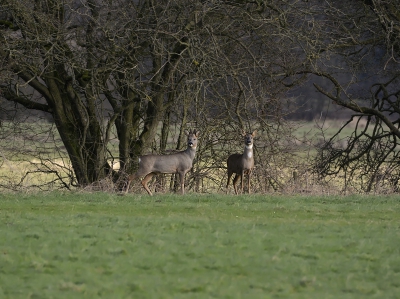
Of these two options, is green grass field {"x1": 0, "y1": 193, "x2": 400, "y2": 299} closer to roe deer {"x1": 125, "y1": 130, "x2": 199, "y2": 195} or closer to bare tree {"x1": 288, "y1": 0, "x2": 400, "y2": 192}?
roe deer {"x1": 125, "y1": 130, "x2": 199, "y2": 195}

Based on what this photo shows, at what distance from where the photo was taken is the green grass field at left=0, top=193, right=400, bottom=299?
8.76 metres

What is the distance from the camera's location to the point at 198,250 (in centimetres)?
1060

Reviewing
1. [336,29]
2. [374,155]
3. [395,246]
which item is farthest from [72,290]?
[374,155]

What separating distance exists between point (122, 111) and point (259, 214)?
812cm

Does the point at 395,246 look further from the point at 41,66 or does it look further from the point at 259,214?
the point at 41,66

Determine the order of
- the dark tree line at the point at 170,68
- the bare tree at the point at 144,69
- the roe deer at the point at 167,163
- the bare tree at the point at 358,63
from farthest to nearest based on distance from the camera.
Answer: the bare tree at the point at 358,63 → the dark tree line at the point at 170,68 → the bare tree at the point at 144,69 → the roe deer at the point at 167,163

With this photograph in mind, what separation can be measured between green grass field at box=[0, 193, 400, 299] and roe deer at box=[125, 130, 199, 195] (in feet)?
11.2

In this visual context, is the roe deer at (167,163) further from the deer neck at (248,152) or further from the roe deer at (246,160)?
the deer neck at (248,152)

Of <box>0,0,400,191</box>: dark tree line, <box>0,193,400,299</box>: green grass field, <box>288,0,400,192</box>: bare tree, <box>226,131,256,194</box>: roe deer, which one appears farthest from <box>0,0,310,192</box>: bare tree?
<box>0,193,400,299</box>: green grass field

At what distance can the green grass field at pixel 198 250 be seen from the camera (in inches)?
345

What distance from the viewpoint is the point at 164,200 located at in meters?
17.0

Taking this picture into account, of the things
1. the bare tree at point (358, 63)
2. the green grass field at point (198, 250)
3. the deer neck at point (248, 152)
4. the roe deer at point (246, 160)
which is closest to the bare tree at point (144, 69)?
the bare tree at point (358, 63)

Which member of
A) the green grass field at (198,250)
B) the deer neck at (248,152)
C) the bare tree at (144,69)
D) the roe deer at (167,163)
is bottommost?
the green grass field at (198,250)

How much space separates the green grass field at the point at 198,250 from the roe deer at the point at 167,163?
3.42 metres
